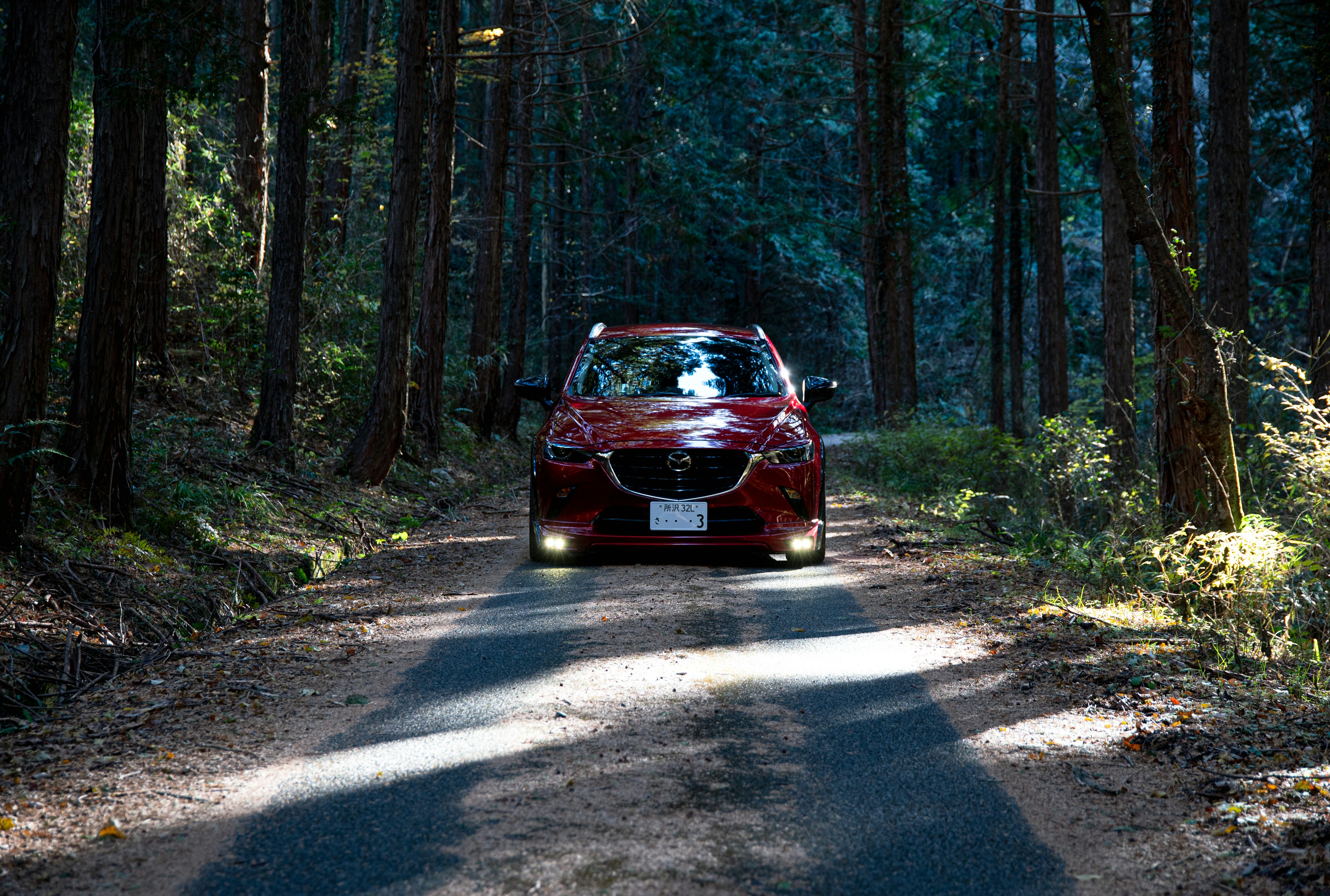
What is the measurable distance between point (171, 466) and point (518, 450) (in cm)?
1299

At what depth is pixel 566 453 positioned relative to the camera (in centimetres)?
768

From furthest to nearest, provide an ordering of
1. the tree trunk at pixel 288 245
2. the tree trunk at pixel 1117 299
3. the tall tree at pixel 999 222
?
the tall tree at pixel 999 222
the tree trunk at pixel 1117 299
the tree trunk at pixel 288 245

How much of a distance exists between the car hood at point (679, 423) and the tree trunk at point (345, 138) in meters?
10.4

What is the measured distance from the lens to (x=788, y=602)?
680cm

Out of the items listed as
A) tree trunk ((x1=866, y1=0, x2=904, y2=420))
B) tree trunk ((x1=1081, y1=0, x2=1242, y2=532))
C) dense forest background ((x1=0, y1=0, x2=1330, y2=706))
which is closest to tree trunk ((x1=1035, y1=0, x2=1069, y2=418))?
dense forest background ((x1=0, y1=0, x2=1330, y2=706))

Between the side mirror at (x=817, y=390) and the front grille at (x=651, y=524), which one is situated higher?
the side mirror at (x=817, y=390)

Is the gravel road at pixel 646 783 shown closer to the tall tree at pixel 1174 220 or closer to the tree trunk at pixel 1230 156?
the tall tree at pixel 1174 220

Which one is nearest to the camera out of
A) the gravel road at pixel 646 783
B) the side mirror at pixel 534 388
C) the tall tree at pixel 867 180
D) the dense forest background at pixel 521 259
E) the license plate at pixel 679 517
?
the gravel road at pixel 646 783

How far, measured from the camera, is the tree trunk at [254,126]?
1472cm

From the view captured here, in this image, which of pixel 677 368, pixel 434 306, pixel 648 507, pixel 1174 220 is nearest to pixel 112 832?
pixel 648 507

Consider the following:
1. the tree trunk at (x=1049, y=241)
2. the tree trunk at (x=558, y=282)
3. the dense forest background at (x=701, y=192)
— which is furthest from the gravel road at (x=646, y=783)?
the tree trunk at (x=558, y=282)

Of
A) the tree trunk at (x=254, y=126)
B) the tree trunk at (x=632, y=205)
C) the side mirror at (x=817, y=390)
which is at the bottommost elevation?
the side mirror at (x=817, y=390)

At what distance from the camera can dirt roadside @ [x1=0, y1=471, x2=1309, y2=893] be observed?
3010 millimetres

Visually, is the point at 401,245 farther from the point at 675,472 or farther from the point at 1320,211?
the point at 1320,211
